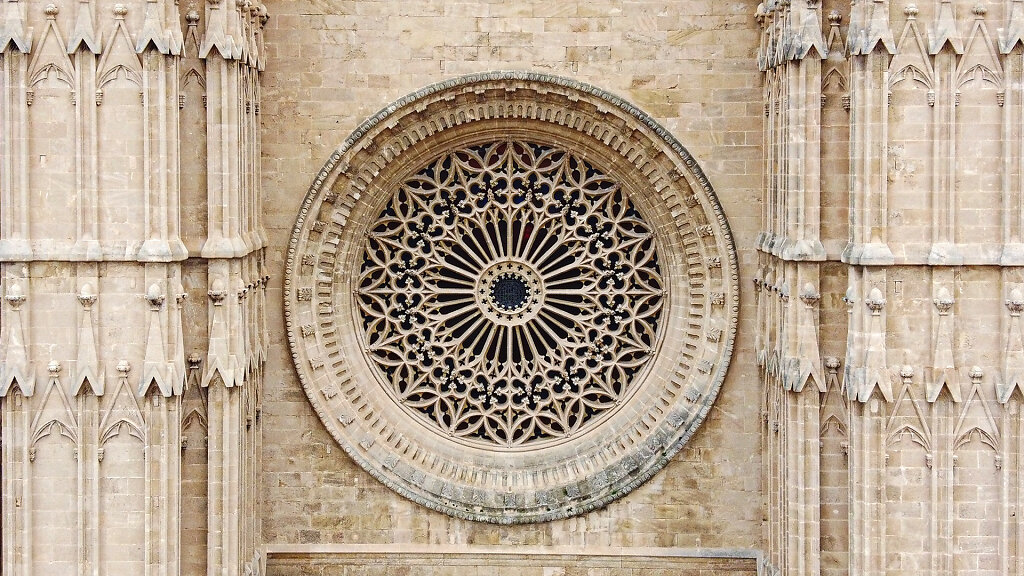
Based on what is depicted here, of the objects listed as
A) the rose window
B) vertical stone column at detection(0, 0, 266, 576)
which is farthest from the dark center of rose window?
vertical stone column at detection(0, 0, 266, 576)

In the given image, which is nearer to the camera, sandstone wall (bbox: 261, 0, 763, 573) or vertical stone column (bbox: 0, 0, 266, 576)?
vertical stone column (bbox: 0, 0, 266, 576)

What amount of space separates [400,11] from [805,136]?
5.00 m

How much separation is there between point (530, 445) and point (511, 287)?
1949 millimetres

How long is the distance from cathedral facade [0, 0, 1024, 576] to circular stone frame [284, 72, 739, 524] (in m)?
0.04

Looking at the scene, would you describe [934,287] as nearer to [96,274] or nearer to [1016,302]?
[1016,302]

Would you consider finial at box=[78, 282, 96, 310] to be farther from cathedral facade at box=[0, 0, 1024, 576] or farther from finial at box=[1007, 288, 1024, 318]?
finial at box=[1007, 288, 1024, 318]

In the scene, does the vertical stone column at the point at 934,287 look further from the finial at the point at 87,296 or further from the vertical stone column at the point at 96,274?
the finial at the point at 87,296

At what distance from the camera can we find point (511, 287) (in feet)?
56.0

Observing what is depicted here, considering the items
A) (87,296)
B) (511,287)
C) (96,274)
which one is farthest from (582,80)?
(87,296)

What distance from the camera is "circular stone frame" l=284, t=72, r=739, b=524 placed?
54.1 feet

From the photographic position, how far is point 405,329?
17141 millimetres

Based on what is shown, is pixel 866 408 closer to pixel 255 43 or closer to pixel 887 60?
pixel 887 60

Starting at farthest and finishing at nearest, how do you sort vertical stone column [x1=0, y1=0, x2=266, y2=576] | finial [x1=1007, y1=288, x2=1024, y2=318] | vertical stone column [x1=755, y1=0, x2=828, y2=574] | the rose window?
the rose window, vertical stone column [x1=755, y1=0, x2=828, y2=574], vertical stone column [x1=0, y1=0, x2=266, y2=576], finial [x1=1007, y1=288, x2=1024, y2=318]

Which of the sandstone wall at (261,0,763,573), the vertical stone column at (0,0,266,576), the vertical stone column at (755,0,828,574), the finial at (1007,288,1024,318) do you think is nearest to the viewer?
the finial at (1007,288,1024,318)
